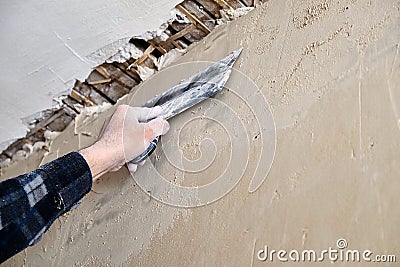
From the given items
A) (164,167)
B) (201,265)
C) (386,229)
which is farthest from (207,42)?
(386,229)

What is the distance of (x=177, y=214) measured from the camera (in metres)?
1.25

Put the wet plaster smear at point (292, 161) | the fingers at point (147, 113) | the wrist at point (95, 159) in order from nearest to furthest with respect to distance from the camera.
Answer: the wet plaster smear at point (292, 161), the wrist at point (95, 159), the fingers at point (147, 113)

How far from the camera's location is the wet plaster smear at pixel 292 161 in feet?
3.08

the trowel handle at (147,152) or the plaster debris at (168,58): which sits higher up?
the plaster debris at (168,58)

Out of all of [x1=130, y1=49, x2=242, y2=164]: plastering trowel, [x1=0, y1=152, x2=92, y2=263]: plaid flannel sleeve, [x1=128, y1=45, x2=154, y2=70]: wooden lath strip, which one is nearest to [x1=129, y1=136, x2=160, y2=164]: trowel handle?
[x1=130, y1=49, x2=242, y2=164]: plastering trowel

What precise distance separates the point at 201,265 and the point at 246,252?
13cm

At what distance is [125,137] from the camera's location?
1.32 meters

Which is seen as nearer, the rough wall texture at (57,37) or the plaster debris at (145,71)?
the rough wall texture at (57,37)

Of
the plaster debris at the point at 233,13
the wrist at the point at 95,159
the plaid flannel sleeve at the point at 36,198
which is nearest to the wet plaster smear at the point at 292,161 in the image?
the plaster debris at the point at 233,13

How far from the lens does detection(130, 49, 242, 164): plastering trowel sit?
51.6 inches

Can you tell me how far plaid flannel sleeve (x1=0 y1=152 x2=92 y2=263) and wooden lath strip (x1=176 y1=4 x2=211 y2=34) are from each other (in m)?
0.51

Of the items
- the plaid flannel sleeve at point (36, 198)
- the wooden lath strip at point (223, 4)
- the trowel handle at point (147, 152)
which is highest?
the wooden lath strip at point (223, 4)

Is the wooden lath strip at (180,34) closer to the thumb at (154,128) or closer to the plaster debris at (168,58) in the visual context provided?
the plaster debris at (168,58)

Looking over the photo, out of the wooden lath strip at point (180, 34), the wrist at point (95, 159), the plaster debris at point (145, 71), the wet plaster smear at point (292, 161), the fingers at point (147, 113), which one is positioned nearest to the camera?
the wet plaster smear at point (292, 161)
